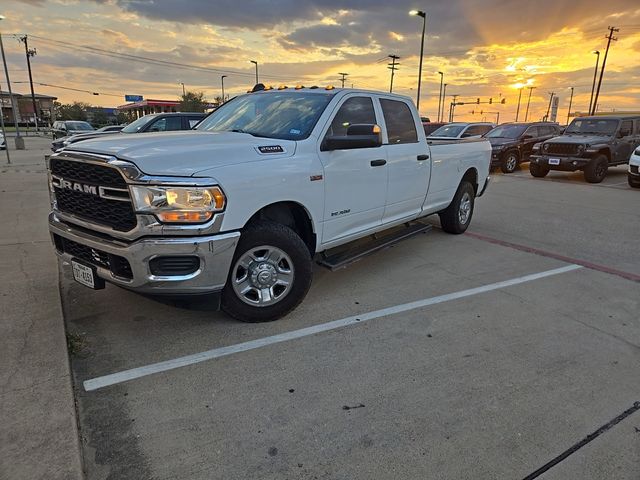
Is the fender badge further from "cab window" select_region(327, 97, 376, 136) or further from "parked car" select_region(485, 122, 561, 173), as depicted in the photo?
"parked car" select_region(485, 122, 561, 173)

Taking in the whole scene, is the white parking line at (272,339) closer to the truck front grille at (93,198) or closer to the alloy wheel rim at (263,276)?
the alloy wheel rim at (263,276)

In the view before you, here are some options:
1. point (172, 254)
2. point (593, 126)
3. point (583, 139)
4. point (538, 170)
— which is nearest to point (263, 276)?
point (172, 254)

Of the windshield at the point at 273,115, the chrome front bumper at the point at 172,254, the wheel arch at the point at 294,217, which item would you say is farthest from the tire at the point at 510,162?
the chrome front bumper at the point at 172,254

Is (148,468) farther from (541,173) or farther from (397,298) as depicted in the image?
(541,173)

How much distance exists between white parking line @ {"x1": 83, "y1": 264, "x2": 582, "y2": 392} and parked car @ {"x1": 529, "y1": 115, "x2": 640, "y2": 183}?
10602mm

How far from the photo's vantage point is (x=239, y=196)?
128 inches

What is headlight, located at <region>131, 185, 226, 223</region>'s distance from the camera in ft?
9.78

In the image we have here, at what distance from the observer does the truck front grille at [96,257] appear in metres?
3.13

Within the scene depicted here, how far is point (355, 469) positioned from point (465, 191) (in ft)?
17.5

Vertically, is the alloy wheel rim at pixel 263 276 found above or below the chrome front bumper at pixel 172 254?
below

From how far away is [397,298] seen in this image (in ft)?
14.5

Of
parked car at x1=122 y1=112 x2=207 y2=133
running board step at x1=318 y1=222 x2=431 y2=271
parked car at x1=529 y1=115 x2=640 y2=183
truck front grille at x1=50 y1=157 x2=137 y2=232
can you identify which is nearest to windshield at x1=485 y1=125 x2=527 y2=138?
parked car at x1=529 y1=115 x2=640 y2=183

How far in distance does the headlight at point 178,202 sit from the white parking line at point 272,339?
101 cm

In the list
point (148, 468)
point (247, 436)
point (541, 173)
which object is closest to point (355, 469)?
point (247, 436)
